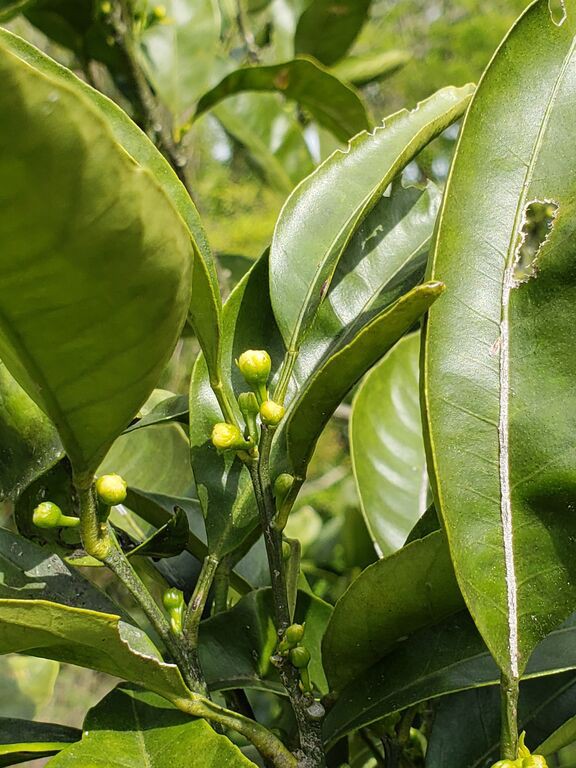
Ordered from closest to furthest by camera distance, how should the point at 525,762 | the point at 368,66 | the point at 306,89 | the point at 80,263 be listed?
the point at 80,263 → the point at 525,762 → the point at 306,89 → the point at 368,66

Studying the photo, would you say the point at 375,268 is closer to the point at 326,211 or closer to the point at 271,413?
the point at 326,211

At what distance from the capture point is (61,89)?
31 centimetres

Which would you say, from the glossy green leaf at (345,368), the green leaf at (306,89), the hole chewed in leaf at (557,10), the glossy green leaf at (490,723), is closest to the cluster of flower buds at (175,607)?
the glossy green leaf at (345,368)

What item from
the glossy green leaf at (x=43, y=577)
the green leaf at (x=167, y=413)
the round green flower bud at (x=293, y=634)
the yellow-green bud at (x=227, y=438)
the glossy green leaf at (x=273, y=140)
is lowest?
the round green flower bud at (x=293, y=634)

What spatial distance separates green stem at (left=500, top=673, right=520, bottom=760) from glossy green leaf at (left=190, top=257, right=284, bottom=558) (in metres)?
0.18

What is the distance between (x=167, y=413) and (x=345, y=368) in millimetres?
189

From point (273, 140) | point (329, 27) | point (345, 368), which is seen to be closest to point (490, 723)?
point (345, 368)

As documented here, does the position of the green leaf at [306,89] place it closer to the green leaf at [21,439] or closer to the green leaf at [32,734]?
the green leaf at [21,439]

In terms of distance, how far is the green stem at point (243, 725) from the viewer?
0.52 metres

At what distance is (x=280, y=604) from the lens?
0.55 meters

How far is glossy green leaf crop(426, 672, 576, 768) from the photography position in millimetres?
636

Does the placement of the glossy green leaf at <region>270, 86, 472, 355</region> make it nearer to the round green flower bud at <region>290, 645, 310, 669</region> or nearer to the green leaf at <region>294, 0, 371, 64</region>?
the round green flower bud at <region>290, 645, 310, 669</region>

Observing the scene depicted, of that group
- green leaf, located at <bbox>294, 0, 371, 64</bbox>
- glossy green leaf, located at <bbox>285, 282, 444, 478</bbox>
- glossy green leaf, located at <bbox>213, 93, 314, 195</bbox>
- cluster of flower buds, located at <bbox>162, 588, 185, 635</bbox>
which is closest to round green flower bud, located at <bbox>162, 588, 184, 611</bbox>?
cluster of flower buds, located at <bbox>162, 588, 185, 635</bbox>

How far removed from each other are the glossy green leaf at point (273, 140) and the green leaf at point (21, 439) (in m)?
1.04
